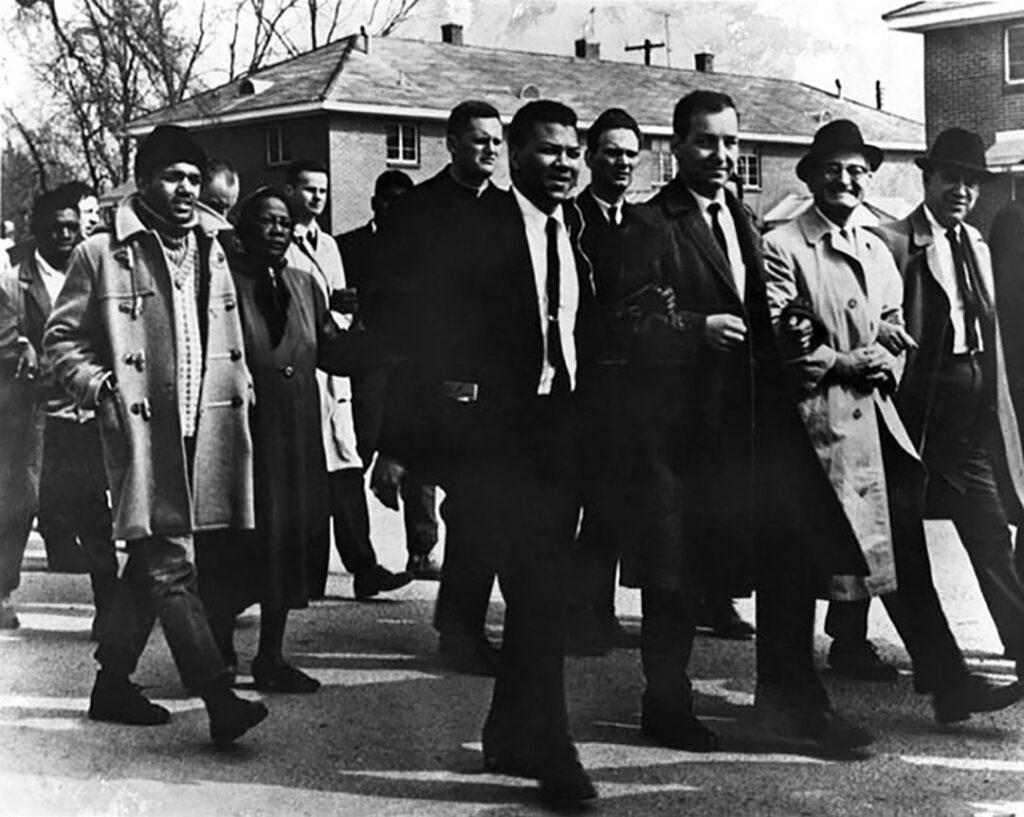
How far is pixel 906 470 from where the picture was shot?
18.7 feet

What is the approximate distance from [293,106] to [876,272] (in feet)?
6.29

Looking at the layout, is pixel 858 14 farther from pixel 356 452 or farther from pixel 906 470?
pixel 356 452

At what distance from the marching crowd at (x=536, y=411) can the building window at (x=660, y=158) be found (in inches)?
1.8

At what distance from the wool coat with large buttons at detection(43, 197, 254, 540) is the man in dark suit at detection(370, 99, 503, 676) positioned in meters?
0.53

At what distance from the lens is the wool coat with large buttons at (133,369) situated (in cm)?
483

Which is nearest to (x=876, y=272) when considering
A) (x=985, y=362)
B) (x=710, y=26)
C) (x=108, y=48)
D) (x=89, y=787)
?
(x=985, y=362)

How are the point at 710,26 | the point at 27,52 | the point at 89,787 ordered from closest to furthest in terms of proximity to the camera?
A: the point at 89,787, the point at 27,52, the point at 710,26

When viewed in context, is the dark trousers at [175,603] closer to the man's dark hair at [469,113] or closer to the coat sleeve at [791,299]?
the man's dark hair at [469,113]

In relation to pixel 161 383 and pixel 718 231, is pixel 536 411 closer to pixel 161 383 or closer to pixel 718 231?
pixel 718 231

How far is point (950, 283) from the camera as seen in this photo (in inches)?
233

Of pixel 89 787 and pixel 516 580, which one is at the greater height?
pixel 516 580

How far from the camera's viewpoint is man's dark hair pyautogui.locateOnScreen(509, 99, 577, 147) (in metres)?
4.96

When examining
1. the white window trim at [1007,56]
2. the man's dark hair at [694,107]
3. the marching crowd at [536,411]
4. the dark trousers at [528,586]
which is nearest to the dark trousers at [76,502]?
the marching crowd at [536,411]

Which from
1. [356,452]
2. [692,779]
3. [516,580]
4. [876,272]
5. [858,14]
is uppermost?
[858,14]
